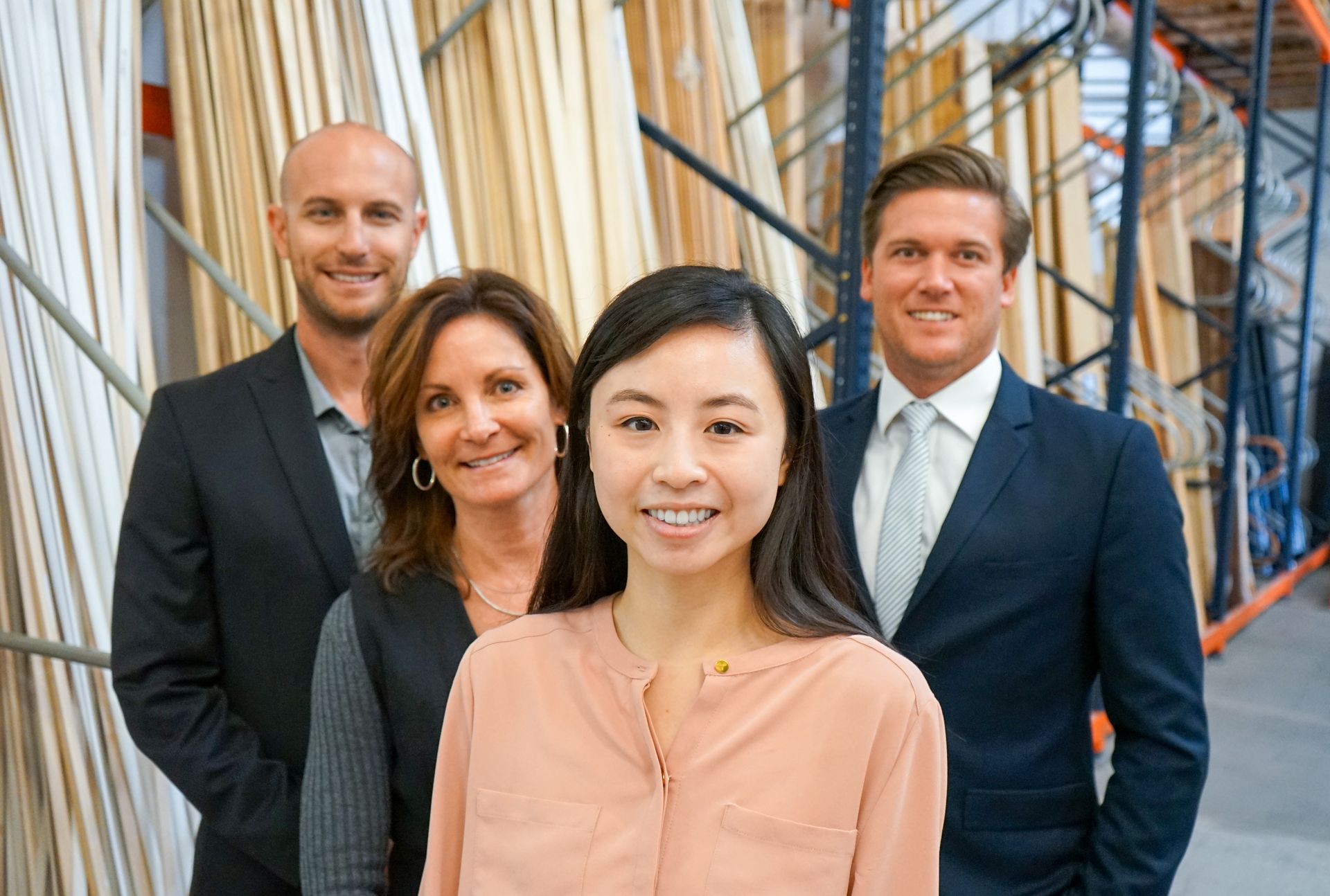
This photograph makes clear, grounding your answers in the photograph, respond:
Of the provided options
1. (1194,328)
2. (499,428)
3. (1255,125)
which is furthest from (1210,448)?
(499,428)

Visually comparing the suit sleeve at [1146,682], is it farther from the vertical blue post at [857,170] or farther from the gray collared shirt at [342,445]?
the gray collared shirt at [342,445]

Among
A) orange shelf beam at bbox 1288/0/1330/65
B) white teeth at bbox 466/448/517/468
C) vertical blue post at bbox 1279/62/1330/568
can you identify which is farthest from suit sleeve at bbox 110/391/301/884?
vertical blue post at bbox 1279/62/1330/568

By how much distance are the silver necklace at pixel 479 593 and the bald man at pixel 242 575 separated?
0.31m

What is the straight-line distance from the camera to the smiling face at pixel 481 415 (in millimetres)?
1602

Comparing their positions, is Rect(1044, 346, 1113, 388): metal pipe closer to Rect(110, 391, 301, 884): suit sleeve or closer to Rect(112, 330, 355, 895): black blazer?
Rect(112, 330, 355, 895): black blazer

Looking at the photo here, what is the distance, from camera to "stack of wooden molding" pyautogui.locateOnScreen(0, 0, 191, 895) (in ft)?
7.65

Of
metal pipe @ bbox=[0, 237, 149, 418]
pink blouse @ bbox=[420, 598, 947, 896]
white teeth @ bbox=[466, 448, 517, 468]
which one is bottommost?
pink blouse @ bbox=[420, 598, 947, 896]

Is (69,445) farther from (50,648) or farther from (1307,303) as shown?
(1307,303)

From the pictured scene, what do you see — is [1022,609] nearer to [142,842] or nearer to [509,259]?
[509,259]

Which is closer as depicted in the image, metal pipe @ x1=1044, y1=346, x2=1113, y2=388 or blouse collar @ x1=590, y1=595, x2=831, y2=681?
blouse collar @ x1=590, y1=595, x2=831, y2=681

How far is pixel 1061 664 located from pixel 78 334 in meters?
1.82

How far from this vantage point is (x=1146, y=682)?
1676 millimetres

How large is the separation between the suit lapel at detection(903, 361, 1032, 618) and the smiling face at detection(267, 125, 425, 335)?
102 cm

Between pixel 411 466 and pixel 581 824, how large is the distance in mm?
667
